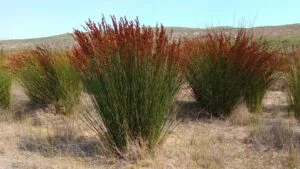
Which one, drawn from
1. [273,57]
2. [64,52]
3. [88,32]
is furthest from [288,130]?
[64,52]

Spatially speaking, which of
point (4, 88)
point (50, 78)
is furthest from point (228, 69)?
point (4, 88)

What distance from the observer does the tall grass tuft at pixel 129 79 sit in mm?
6148

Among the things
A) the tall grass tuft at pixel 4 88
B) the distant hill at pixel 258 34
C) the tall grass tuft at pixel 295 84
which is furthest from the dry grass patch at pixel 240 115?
the tall grass tuft at pixel 4 88

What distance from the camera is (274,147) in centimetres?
678

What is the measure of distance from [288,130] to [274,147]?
719 mm

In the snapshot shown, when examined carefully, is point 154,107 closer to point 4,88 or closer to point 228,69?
point 228,69

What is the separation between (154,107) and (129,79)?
482 millimetres

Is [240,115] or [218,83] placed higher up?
[218,83]

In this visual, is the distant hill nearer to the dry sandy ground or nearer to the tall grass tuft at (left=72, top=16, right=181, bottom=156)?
the tall grass tuft at (left=72, top=16, right=181, bottom=156)

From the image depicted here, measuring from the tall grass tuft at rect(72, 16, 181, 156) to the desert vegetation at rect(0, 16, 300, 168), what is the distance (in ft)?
0.04

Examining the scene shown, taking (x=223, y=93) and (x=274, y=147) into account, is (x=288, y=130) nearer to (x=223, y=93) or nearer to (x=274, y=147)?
(x=274, y=147)

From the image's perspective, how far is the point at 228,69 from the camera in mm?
8977

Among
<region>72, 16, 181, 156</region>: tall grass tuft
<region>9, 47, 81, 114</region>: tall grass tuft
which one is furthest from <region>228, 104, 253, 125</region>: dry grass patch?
<region>9, 47, 81, 114</region>: tall grass tuft

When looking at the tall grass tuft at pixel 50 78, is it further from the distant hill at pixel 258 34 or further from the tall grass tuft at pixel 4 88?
the distant hill at pixel 258 34
